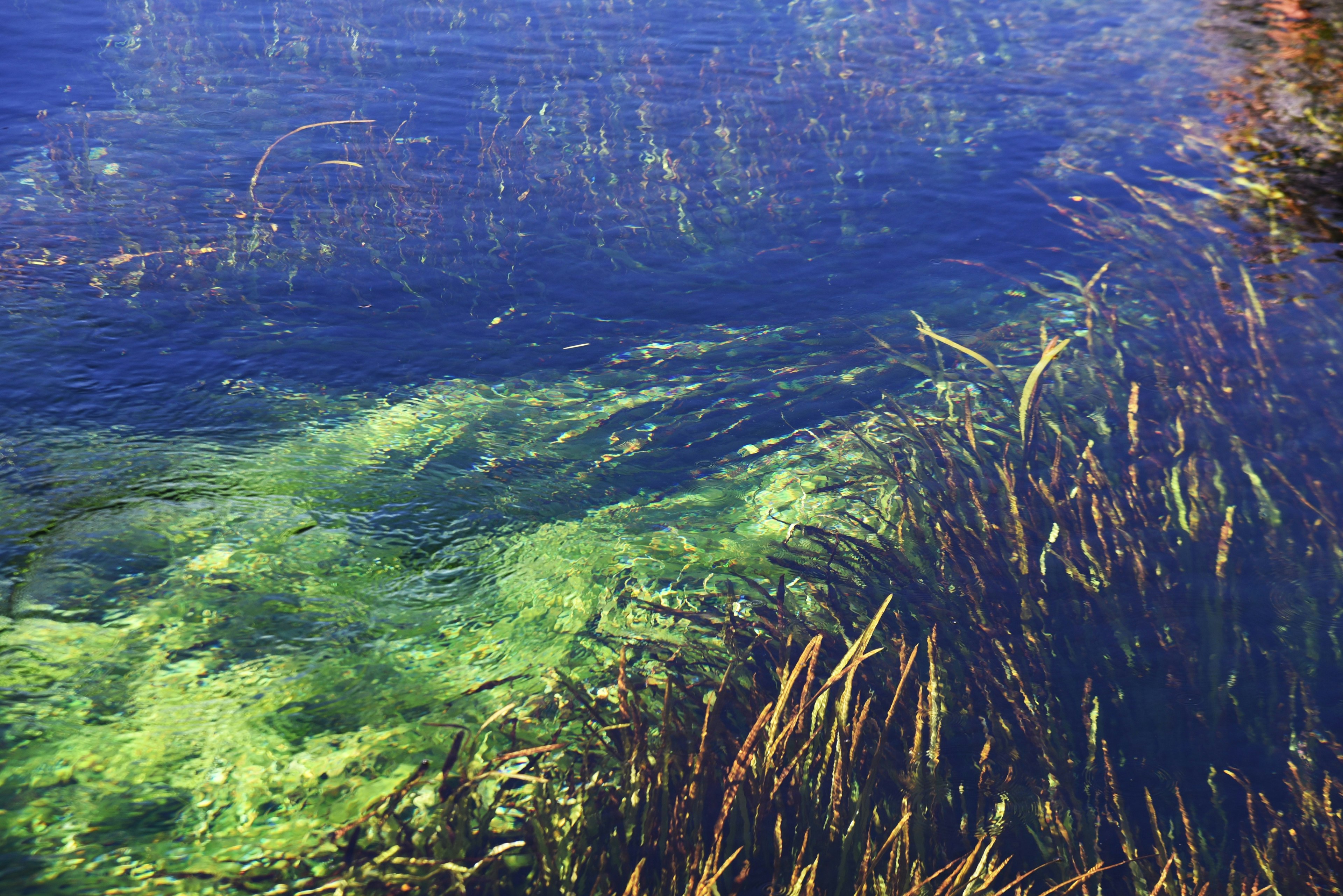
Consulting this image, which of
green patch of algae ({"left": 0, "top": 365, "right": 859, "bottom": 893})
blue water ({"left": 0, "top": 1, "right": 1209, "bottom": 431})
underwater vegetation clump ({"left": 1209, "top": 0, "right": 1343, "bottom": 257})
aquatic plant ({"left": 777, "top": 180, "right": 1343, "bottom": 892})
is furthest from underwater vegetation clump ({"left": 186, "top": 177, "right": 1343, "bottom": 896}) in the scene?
underwater vegetation clump ({"left": 1209, "top": 0, "right": 1343, "bottom": 257})

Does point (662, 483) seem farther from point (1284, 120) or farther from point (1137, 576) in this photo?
point (1284, 120)

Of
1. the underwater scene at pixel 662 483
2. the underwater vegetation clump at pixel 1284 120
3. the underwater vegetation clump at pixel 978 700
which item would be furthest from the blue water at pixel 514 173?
the underwater vegetation clump at pixel 978 700

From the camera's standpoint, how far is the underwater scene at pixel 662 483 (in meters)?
2.42

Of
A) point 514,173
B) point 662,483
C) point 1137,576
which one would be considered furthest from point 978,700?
point 514,173

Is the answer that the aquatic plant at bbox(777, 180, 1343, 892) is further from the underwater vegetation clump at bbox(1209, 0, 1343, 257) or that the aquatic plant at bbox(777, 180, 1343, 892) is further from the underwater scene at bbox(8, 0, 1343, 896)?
the underwater vegetation clump at bbox(1209, 0, 1343, 257)

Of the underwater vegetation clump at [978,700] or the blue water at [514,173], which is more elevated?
the blue water at [514,173]

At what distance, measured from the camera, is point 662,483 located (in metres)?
3.90

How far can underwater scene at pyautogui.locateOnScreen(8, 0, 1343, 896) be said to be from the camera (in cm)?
242

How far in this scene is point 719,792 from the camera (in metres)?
2.49

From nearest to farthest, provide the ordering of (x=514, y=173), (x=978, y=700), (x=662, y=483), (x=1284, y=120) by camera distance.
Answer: (x=978, y=700) < (x=662, y=483) < (x=514, y=173) < (x=1284, y=120)

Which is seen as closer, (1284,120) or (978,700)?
(978,700)

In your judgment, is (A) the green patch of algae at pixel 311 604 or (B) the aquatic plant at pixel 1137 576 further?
(B) the aquatic plant at pixel 1137 576

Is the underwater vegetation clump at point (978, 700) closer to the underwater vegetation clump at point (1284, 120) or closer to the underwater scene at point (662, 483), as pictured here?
the underwater scene at point (662, 483)

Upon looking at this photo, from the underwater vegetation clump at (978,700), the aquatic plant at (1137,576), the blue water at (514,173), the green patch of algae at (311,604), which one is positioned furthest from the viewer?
the blue water at (514,173)
